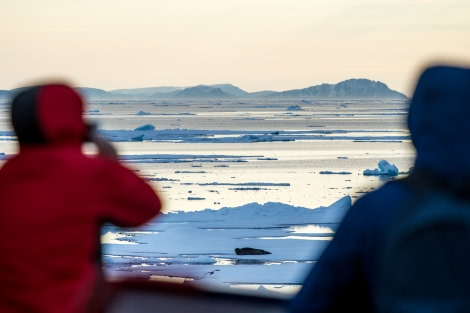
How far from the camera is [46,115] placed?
8.21 feet

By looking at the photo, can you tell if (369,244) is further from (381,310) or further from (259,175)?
(259,175)

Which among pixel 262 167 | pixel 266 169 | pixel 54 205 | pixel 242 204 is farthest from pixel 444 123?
pixel 262 167

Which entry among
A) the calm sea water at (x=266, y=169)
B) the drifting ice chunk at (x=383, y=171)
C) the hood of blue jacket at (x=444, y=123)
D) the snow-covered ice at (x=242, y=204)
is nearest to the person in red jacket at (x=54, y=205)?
the snow-covered ice at (x=242, y=204)

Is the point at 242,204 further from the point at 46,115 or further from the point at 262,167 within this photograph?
the point at 46,115

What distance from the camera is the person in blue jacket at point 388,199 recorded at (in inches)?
54.6

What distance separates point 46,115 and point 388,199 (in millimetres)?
1307

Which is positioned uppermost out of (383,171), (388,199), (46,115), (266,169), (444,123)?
(444,123)

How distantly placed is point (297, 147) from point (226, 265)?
1725 centimetres

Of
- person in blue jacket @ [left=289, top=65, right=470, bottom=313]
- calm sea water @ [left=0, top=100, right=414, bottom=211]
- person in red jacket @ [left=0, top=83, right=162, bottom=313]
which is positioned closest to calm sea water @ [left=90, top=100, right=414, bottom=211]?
calm sea water @ [left=0, top=100, right=414, bottom=211]

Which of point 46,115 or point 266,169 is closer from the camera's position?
point 46,115

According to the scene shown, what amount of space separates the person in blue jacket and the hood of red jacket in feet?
3.85

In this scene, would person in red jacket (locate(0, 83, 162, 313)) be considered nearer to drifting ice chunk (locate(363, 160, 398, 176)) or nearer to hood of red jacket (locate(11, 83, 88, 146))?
hood of red jacket (locate(11, 83, 88, 146))

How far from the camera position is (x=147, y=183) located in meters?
2.68

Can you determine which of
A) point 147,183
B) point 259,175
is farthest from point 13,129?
point 259,175
